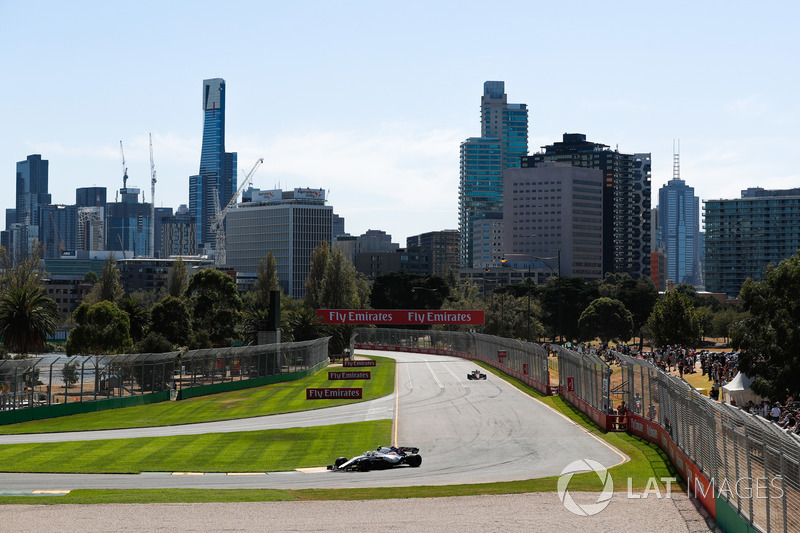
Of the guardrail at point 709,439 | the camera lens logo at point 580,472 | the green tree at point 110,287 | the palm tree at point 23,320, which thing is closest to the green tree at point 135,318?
the palm tree at point 23,320

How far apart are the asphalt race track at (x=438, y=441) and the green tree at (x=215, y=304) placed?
147 ft

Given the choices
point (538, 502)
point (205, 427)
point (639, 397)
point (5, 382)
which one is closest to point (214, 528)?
point (538, 502)

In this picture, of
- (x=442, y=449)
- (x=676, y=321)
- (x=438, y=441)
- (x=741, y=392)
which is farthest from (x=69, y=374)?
(x=676, y=321)

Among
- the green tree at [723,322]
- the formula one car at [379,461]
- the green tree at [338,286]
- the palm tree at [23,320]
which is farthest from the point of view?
the green tree at [723,322]

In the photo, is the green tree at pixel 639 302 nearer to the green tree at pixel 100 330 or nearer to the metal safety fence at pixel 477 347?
the metal safety fence at pixel 477 347

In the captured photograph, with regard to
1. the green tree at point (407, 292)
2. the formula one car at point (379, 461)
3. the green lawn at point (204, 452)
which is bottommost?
the green lawn at point (204, 452)

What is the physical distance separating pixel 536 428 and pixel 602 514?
20628mm

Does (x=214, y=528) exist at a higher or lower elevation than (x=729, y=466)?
lower

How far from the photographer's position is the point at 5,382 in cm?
4909

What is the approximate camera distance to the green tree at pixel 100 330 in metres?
80.5

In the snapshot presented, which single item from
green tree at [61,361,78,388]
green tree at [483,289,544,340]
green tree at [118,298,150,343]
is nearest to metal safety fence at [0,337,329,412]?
green tree at [61,361,78,388]

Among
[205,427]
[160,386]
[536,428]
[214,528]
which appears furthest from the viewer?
[160,386]

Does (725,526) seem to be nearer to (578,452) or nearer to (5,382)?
(578,452)

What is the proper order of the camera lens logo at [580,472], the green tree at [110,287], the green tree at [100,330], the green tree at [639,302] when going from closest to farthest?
the camera lens logo at [580,472]
the green tree at [100,330]
the green tree at [110,287]
the green tree at [639,302]
